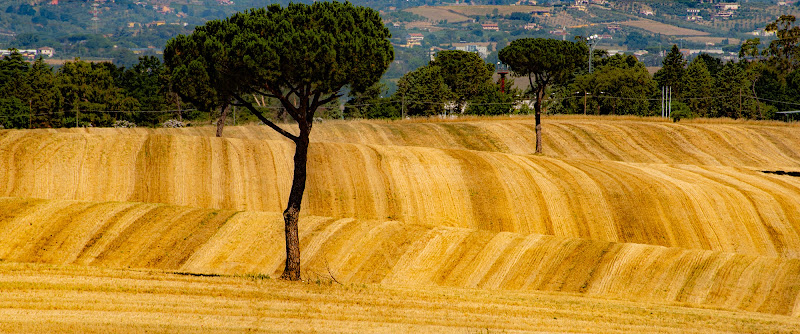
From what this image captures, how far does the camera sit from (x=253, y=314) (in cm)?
2677

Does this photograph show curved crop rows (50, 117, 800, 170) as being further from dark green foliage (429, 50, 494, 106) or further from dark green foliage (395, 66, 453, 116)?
dark green foliage (429, 50, 494, 106)

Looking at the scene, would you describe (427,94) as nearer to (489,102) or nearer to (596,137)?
(489,102)

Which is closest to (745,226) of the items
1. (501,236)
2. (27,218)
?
(501,236)

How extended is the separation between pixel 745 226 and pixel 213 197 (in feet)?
103

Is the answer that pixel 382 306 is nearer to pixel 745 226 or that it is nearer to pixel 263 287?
pixel 263 287

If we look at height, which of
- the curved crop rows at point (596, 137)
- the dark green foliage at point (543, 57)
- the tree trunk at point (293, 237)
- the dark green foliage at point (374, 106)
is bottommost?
the dark green foliage at point (374, 106)

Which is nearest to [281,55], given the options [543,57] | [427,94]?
[543,57]

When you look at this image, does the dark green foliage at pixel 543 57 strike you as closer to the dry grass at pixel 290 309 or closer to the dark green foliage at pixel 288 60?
the dark green foliage at pixel 288 60

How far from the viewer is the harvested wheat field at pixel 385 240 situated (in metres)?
27.7

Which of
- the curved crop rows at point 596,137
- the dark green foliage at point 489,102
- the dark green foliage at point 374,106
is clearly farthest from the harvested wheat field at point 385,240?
the dark green foliage at point 374,106

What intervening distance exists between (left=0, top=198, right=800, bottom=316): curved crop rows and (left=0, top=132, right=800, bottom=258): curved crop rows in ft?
14.2

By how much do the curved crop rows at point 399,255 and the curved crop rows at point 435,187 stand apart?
14.2 feet

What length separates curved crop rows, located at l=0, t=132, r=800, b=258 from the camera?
148ft

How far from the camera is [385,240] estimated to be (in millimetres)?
39812
